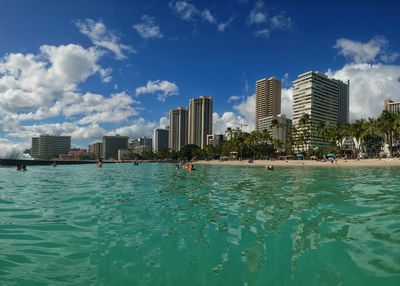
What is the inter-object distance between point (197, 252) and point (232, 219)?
17.4 ft

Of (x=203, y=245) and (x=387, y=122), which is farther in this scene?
(x=387, y=122)

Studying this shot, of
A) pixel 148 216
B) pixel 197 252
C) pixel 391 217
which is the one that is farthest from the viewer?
pixel 148 216

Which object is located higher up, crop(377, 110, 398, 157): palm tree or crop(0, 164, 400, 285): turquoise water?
crop(377, 110, 398, 157): palm tree

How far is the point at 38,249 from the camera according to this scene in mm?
10672

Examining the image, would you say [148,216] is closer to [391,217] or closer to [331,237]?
[331,237]

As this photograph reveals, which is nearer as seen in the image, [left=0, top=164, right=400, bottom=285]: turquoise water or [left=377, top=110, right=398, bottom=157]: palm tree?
[left=0, top=164, right=400, bottom=285]: turquoise water

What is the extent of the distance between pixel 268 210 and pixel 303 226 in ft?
12.9

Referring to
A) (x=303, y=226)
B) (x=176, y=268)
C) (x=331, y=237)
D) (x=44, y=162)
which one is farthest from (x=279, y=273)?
(x=44, y=162)

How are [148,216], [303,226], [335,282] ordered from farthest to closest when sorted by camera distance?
[148,216], [303,226], [335,282]

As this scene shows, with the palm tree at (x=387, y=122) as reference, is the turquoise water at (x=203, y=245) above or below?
below

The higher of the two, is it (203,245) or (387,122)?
(387,122)

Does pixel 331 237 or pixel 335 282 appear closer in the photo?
pixel 335 282

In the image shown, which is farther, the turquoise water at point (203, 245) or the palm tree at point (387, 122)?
the palm tree at point (387, 122)

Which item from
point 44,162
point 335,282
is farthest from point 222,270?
point 44,162
